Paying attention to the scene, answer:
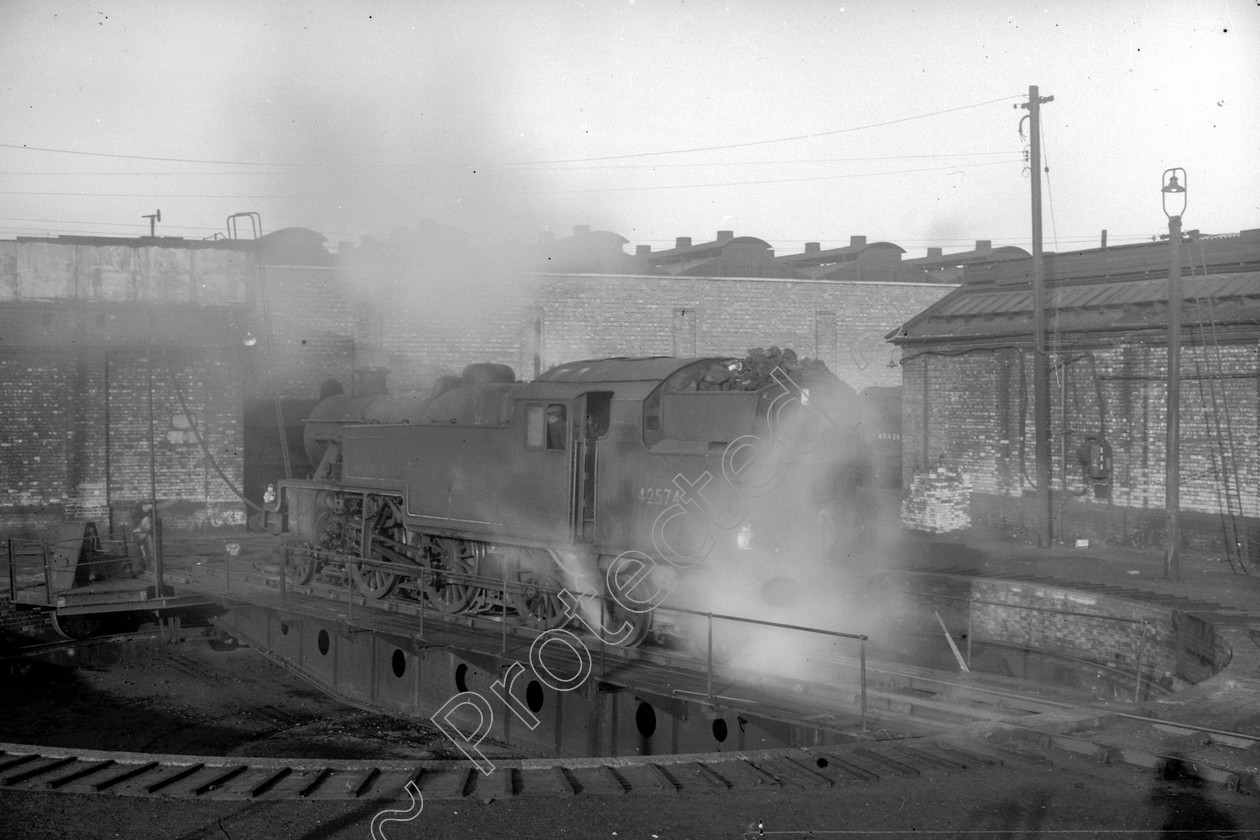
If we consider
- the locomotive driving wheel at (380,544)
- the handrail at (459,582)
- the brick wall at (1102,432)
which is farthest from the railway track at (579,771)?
the brick wall at (1102,432)

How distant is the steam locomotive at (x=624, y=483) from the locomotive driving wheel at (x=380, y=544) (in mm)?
613

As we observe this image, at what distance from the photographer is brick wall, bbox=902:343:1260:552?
19.1 meters

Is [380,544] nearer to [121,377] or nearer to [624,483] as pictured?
[624,483]

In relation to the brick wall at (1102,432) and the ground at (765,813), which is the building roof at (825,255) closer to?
the brick wall at (1102,432)

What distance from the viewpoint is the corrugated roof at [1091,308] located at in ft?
64.1

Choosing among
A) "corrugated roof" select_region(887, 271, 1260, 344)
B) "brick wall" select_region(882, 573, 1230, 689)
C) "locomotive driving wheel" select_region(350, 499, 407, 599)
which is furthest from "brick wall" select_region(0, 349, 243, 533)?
"corrugated roof" select_region(887, 271, 1260, 344)

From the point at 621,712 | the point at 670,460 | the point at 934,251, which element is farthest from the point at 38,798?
the point at 934,251

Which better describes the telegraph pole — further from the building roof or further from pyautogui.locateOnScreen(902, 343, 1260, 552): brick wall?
the building roof

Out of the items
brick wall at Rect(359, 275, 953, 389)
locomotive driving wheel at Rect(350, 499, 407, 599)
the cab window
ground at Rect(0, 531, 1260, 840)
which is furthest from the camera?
brick wall at Rect(359, 275, 953, 389)

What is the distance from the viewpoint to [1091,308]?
2217 cm

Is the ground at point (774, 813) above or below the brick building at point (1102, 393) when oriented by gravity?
below

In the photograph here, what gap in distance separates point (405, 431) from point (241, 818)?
824 centimetres

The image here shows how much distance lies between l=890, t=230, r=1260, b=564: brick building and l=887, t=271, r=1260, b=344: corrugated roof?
0.11 ft

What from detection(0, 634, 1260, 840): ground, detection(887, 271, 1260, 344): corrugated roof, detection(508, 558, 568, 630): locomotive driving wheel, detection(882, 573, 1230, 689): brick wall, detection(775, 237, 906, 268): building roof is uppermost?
detection(775, 237, 906, 268): building roof
